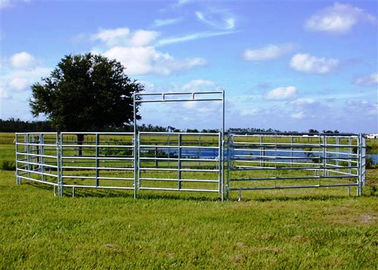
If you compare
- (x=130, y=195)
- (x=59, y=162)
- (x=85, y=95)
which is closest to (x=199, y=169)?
(x=130, y=195)

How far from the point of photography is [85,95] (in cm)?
3262

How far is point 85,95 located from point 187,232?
87.9 feet

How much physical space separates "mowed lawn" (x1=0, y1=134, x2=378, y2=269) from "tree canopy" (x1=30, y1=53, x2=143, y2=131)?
70.3 feet

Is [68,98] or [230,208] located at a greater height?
[68,98]

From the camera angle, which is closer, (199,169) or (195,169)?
(195,169)

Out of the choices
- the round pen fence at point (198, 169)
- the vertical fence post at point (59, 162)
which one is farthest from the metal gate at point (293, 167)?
the vertical fence post at point (59, 162)

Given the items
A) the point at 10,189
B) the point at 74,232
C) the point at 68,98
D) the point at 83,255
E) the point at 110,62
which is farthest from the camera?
the point at 110,62

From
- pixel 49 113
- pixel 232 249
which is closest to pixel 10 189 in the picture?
pixel 232 249

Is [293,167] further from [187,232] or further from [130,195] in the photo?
[187,232]

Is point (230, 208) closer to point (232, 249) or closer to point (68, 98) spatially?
point (232, 249)

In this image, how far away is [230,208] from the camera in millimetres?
9711

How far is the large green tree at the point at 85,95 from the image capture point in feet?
106

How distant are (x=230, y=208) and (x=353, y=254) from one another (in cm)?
369

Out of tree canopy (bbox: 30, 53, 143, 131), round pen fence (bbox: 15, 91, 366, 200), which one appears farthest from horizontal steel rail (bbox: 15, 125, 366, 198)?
tree canopy (bbox: 30, 53, 143, 131)
